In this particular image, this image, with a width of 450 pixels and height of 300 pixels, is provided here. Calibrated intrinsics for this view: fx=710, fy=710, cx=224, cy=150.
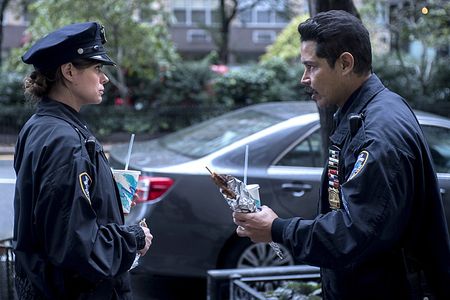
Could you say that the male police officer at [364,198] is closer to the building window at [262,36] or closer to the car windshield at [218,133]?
the car windshield at [218,133]

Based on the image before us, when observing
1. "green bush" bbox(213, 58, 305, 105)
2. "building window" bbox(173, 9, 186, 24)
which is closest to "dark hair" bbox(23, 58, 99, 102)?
"green bush" bbox(213, 58, 305, 105)

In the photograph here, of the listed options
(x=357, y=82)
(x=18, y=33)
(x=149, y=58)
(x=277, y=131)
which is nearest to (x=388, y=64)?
(x=149, y=58)

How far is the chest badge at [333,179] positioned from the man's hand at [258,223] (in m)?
0.20

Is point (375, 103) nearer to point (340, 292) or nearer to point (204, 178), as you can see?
point (340, 292)

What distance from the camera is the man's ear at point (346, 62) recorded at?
2287 millimetres

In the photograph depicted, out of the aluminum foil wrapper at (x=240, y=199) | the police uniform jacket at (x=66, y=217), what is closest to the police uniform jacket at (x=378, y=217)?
the aluminum foil wrapper at (x=240, y=199)

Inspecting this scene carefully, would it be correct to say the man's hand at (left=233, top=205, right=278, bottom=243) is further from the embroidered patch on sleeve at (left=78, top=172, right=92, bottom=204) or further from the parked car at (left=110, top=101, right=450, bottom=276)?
the parked car at (left=110, top=101, right=450, bottom=276)

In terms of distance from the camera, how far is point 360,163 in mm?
2088

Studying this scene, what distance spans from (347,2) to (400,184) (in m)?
2.65

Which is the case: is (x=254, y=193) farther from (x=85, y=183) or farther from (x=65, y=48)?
(x=65, y=48)

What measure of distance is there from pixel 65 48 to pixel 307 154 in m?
3.40

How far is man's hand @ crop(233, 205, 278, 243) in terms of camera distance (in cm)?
233

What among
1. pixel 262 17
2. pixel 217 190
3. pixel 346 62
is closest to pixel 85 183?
pixel 346 62

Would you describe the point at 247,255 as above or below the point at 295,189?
below
